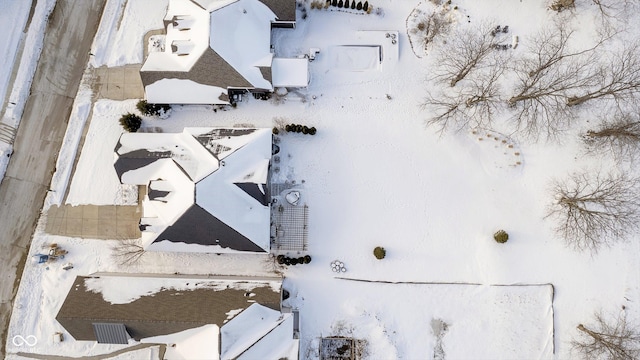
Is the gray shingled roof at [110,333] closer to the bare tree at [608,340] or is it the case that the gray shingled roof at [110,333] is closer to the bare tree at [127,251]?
the bare tree at [127,251]

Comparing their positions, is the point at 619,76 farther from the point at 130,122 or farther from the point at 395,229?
the point at 130,122

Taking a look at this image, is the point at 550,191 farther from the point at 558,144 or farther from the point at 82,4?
the point at 82,4

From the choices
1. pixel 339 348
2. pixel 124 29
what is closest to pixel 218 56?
pixel 124 29

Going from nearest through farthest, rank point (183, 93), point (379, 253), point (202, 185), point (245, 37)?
point (202, 185) < point (245, 37) < point (183, 93) < point (379, 253)

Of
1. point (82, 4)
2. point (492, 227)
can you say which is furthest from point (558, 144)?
point (82, 4)

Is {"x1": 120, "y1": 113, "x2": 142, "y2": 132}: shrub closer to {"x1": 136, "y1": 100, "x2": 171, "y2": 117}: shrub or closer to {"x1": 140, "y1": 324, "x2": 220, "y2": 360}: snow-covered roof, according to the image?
{"x1": 136, "y1": 100, "x2": 171, "y2": 117}: shrub

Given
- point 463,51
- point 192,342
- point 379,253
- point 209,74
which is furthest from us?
point 463,51
